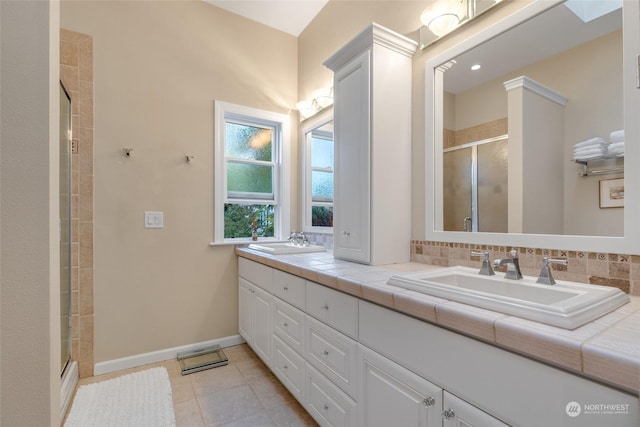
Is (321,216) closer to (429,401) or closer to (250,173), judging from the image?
(250,173)

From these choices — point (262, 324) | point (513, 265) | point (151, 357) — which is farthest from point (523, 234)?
point (151, 357)

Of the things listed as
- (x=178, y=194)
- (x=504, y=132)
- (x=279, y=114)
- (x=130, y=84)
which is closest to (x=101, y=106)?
(x=130, y=84)

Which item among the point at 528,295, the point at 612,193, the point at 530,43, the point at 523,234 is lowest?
the point at 528,295

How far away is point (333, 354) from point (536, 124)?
1.34m

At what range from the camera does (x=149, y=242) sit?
231cm

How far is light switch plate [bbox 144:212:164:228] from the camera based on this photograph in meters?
2.30

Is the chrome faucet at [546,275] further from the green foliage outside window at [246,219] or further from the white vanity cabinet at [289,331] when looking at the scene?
the green foliage outside window at [246,219]

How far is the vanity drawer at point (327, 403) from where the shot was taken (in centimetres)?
126

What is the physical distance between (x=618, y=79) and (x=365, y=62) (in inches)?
43.5

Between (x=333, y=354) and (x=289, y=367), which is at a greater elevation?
(x=333, y=354)

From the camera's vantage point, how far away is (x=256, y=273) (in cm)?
224

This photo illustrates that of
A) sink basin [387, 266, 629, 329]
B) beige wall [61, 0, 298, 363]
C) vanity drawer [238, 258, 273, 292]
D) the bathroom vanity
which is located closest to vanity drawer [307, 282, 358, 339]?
the bathroom vanity

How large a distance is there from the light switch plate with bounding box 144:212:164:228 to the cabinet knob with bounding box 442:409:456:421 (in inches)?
88.2

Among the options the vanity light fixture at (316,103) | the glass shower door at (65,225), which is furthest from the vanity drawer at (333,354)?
the vanity light fixture at (316,103)
